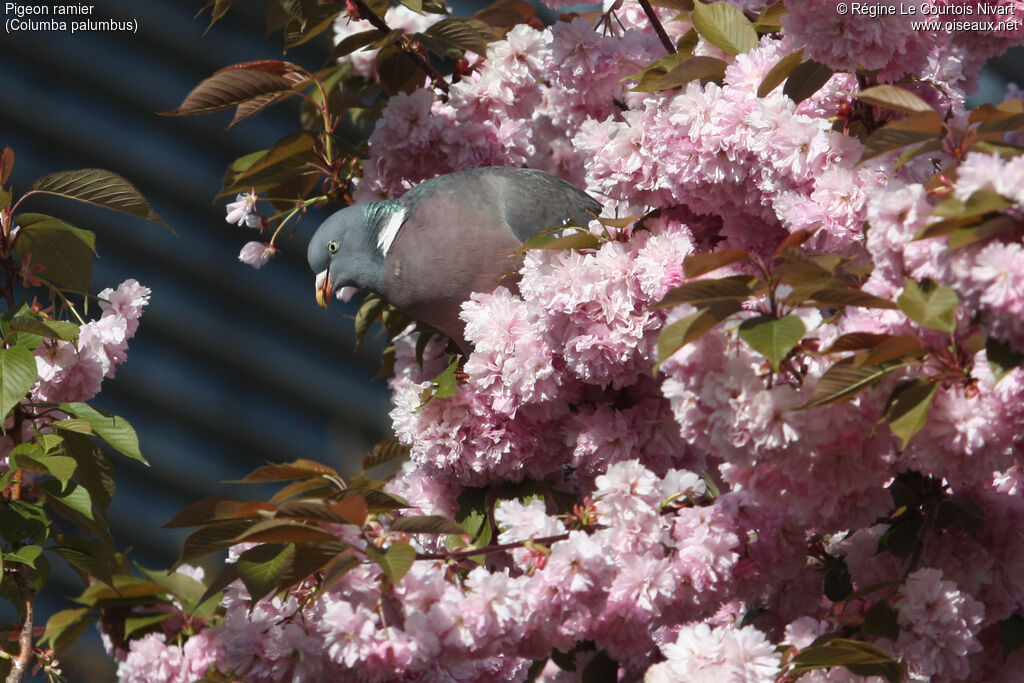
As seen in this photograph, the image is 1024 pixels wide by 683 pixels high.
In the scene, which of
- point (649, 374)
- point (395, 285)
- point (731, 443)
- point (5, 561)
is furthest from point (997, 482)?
point (5, 561)

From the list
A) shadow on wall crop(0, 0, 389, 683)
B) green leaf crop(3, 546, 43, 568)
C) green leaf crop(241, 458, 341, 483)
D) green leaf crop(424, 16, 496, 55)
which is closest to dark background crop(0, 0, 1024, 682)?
shadow on wall crop(0, 0, 389, 683)

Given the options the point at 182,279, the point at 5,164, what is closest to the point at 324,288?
the point at 5,164

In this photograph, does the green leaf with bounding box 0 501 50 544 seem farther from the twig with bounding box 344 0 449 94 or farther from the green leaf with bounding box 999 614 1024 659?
the green leaf with bounding box 999 614 1024 659

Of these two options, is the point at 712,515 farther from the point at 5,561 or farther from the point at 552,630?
the point at 5,561

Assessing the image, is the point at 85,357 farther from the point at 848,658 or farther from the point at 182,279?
the point at 182,279

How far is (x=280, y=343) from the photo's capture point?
4.39 m

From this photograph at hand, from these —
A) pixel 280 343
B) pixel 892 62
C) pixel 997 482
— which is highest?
pixel 892 62

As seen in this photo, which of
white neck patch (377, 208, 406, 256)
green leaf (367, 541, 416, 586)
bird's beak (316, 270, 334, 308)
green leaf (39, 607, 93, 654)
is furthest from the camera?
bird's beak (316, 270, 334, 308)

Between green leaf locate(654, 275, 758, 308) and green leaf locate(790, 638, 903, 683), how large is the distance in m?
0.31

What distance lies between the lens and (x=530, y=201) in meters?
1.64

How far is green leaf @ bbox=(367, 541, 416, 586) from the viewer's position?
0.94 meters

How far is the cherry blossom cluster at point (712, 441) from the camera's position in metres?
0.95

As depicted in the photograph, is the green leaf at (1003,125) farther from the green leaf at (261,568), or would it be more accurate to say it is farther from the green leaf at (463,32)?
the green leaf at (463,32)

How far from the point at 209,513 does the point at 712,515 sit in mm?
483
